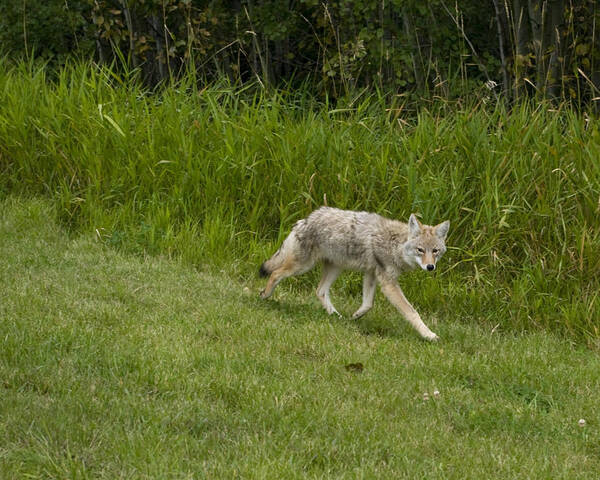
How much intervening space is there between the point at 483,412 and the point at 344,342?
1.41 meters

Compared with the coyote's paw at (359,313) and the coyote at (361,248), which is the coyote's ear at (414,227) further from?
the coyote's paw at (359,313)

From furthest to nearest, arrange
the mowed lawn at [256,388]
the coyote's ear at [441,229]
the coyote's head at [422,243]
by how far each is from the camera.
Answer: the coyote's ear at [441,229]
the coyote's head at [422,243]
the mowed lawn at [256,388]

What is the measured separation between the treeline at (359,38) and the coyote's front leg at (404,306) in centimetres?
297

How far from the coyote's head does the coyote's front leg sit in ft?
0.79

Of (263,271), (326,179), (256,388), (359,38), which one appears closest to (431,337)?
(263,271)

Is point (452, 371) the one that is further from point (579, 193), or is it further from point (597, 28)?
point (597, 28)

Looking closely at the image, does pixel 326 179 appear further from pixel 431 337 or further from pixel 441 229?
pixel 431 337

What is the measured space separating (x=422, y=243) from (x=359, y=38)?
14.3 feet

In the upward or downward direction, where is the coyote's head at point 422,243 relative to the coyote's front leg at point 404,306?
upward

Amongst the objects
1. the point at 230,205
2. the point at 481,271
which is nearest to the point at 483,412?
the point at 481,271

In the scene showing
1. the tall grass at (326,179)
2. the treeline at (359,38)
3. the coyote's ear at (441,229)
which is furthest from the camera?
the treeline at (359,38)

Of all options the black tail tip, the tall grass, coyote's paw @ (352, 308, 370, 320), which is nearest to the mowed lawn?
coyote's paw @ (352, 308, 370, 320)

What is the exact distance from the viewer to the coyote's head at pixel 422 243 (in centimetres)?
693

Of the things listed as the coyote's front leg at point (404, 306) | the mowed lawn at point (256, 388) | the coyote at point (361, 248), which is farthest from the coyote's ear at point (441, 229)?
the mowed lawn at point (256, 388)
